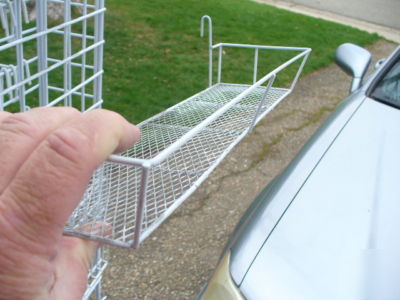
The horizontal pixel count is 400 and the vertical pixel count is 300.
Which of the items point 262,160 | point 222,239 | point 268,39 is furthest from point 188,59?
point 222,239

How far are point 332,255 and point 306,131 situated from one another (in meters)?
3.25

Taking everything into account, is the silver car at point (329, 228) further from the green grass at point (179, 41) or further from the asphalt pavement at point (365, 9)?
the asphalt pavement at point (365, 9)

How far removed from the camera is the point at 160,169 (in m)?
1.31

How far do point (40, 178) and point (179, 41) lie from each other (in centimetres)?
578

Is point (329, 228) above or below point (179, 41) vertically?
above

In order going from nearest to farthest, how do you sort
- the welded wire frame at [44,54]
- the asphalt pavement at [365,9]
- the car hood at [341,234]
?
the welded wire frame at [44,54]
the car hood at [341,234]
the asphalt pavement at [365,9]

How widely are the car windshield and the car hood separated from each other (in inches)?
16.7

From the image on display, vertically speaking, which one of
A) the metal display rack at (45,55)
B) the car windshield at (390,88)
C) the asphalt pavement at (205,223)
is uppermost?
the metal display rack at (45,55)

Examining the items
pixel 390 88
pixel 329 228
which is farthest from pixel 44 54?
pixel 390 88

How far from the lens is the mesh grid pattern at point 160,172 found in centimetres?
103

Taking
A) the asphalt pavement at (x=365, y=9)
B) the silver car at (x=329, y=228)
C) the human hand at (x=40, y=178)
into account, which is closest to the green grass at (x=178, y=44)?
the asphalt pavement at (x=365, y=9)

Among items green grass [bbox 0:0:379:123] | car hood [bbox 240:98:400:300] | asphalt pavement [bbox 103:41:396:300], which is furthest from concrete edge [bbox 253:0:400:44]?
car hood [bbox 240:98:400:300]

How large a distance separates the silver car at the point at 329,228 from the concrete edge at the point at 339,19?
285 inches

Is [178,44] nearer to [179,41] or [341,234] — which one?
[179,41]
